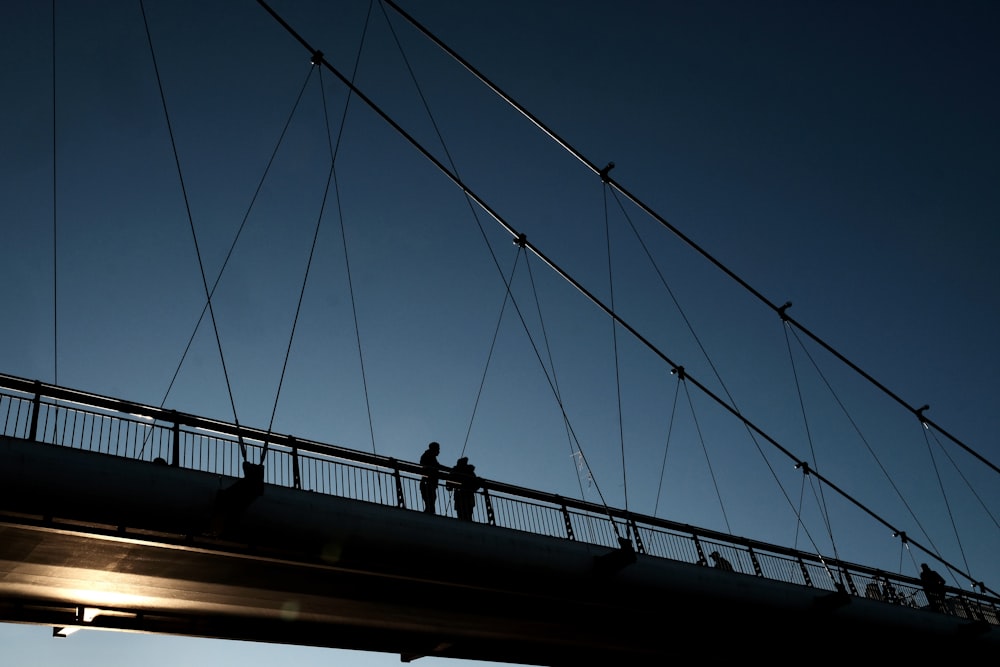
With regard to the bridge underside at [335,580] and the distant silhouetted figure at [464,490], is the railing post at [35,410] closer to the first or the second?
the bridge underside at [335,580]

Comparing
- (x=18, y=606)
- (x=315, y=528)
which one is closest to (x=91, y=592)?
(x=18, y=606)

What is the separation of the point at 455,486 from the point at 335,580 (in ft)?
9.54

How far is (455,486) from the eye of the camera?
663 inches

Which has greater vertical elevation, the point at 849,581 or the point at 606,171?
the point at 606,171

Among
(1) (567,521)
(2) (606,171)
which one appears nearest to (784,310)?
(2) (606,171)

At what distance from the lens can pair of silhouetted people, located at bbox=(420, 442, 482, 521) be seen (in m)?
16.2

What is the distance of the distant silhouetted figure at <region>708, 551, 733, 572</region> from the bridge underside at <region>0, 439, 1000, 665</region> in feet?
2.68

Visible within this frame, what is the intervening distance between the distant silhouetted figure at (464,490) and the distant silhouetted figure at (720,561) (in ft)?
23.3

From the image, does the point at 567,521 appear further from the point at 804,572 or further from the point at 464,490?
the point at 804,572

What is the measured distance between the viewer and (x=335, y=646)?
18344 mm

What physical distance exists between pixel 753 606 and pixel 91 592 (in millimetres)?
14241

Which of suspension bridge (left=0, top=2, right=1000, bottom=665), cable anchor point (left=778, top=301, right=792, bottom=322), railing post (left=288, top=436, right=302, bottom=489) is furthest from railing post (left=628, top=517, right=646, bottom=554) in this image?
cable anchor point (left=778, top=301, right=792, bottom=322)

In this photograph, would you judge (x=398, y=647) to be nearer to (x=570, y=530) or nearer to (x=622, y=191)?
(x=570, y=530)

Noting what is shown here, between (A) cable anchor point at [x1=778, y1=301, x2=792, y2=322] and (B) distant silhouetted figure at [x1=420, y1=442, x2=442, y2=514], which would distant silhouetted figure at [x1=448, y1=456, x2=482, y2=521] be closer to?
(B) distant silhouetted figure at [x1=420, y1=442, x2=442, y2=514]
